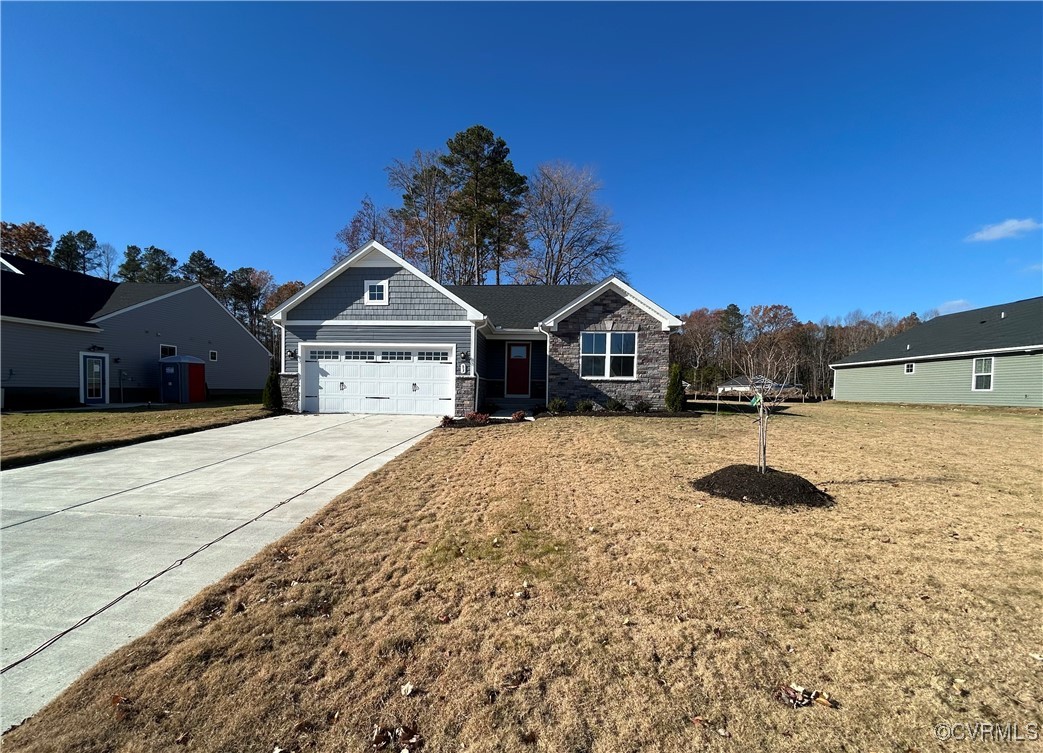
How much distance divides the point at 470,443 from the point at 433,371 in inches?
207

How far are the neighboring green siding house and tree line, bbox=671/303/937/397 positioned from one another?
8333 millimetres

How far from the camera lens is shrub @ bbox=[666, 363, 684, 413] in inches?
576

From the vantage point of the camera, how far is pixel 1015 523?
480cm

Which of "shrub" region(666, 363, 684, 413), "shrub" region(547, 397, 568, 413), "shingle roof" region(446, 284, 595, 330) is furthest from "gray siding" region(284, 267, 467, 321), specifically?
"shrub" region(666, 363, 684, 413)

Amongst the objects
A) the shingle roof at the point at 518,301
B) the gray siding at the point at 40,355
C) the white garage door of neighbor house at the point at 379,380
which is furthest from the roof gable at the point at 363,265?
the gray siding at the point at 40,355

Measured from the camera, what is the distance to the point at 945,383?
68.3ft

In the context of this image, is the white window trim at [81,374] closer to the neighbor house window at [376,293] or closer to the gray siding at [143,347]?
the gray siding at [143,347]

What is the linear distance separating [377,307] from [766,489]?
12579mm

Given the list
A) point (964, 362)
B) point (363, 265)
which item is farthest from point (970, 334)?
point (363, 265)

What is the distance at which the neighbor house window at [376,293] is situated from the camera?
14.6m

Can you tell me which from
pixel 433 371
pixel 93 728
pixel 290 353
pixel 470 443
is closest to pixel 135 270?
pixel 290 353

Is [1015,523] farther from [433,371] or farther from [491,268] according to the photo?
[491,268]

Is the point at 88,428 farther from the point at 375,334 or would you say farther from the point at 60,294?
the point at 60,294

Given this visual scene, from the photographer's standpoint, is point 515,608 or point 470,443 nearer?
point 515,608
